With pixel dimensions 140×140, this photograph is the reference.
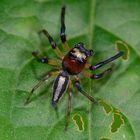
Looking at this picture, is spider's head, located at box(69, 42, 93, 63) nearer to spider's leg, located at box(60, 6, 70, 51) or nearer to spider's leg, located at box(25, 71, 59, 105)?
spider's leg, located at box(60, 6, 70, 51)

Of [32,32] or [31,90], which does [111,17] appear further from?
[31,90]

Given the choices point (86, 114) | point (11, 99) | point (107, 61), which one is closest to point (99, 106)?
point (86, 114)

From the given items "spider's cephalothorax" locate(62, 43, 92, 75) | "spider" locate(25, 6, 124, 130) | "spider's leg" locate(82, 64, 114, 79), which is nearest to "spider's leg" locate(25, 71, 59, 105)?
"spider" locate(25, 6, 124, 130)

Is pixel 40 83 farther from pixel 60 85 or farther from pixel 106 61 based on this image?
pixel 106 61

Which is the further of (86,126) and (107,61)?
(107,61)

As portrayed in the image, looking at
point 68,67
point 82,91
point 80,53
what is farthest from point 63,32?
point 82,91

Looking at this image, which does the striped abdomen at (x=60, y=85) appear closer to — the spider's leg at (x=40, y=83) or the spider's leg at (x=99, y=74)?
the spider's leg at (x=40, y=83)

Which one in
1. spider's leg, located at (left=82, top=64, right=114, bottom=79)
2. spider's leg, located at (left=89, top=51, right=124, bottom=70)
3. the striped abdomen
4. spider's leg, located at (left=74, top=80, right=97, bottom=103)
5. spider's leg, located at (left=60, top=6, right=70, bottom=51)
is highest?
spider's leg, located at (left=60, top=6, right=70, bottom=51)
